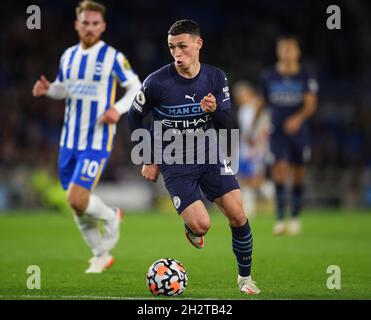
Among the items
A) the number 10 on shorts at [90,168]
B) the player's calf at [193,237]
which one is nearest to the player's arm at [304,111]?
the number 10 on shorts at [90,168]

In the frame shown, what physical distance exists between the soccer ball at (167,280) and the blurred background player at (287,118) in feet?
19.6

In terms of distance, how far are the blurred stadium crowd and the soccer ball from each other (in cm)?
1295

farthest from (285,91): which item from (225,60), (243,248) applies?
(225,60)

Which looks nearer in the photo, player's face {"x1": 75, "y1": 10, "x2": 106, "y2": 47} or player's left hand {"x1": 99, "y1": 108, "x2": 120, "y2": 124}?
player's left hand {"x1": 99, "y1": 108, "x2": 120, "y2": 124}

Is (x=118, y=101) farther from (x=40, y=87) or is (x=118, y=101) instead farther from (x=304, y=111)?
(x=304, y=111)

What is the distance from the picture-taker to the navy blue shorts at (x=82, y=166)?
859 cm

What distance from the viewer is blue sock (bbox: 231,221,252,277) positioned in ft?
22.9

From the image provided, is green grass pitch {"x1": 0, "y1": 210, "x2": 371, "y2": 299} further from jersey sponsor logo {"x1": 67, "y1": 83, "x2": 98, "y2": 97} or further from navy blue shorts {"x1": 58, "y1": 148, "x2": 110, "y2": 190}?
jersey sponsor logo {"x1": 67, "y1": 83, "x2": 98, "y2": 97}

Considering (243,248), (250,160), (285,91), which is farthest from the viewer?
(250,160)

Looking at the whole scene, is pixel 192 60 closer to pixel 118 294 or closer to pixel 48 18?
pixel 118 294

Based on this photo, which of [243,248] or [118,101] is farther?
[118,101]

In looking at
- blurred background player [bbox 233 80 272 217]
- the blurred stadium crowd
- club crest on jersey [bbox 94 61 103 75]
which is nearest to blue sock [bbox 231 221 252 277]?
club crest on jersey [bbox 94 61 103 75]

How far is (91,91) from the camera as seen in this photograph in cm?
880

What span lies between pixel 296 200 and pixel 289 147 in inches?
30.9
